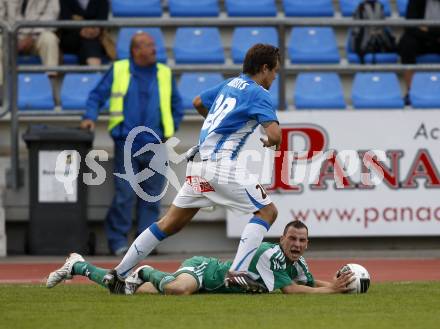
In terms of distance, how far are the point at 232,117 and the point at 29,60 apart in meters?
6.59

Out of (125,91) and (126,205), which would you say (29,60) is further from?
(126,205)

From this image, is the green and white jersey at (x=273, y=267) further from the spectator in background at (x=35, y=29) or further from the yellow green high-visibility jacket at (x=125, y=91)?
the spectator in background at (x=35, y=29)

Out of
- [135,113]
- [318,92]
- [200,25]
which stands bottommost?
[135,113]

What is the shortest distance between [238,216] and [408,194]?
2115mm

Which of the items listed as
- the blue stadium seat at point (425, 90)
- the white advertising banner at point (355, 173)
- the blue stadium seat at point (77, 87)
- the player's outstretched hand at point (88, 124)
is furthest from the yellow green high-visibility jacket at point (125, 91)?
the blue stadium seat at point (425, 90)

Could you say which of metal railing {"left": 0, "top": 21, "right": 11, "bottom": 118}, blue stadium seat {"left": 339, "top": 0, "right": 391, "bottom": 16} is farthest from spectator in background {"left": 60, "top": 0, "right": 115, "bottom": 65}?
blue stadium seat {"left": 339, "top": 0, "right": 391, "bottom": 16}

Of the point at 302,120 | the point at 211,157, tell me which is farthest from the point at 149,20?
the point at 211,157

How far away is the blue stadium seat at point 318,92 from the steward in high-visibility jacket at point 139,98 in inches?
68.3

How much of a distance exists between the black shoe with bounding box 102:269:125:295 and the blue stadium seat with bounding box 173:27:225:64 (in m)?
6.19

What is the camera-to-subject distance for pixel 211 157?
378 inches

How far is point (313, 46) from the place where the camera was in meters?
15.7

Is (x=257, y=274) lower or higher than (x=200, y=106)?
lower

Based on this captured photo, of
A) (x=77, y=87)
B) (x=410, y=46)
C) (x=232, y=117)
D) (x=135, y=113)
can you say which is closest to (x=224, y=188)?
(x=232, y=117)

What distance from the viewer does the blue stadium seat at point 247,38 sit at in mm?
15469
